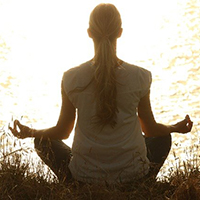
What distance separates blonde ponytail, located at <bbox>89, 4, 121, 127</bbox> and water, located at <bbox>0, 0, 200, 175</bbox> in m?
2.08

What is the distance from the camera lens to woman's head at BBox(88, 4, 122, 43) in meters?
3.91

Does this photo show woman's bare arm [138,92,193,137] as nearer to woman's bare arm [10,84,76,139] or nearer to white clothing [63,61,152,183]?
white clothing [63,61,152,183]

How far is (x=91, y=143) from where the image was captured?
3973 mm

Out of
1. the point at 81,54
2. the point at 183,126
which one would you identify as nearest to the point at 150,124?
the point at 183,126

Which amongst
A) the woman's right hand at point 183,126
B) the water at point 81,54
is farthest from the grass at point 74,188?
the water at point 81,54

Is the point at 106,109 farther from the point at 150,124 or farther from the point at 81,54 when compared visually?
the point at 81,54

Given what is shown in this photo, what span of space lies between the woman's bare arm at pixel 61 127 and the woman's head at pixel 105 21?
392 millimetres

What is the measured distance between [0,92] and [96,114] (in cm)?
400

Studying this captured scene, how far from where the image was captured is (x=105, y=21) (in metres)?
3.92

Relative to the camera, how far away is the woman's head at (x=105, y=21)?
3.91m

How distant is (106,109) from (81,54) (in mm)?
5257

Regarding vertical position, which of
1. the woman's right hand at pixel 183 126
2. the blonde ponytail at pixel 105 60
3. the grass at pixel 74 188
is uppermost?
the blonde ponytail at pixel 105 60

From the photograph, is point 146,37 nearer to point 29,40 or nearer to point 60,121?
point 29,40

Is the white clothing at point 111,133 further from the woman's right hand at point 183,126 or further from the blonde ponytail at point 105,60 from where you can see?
the woman's right hand at point 183,126
